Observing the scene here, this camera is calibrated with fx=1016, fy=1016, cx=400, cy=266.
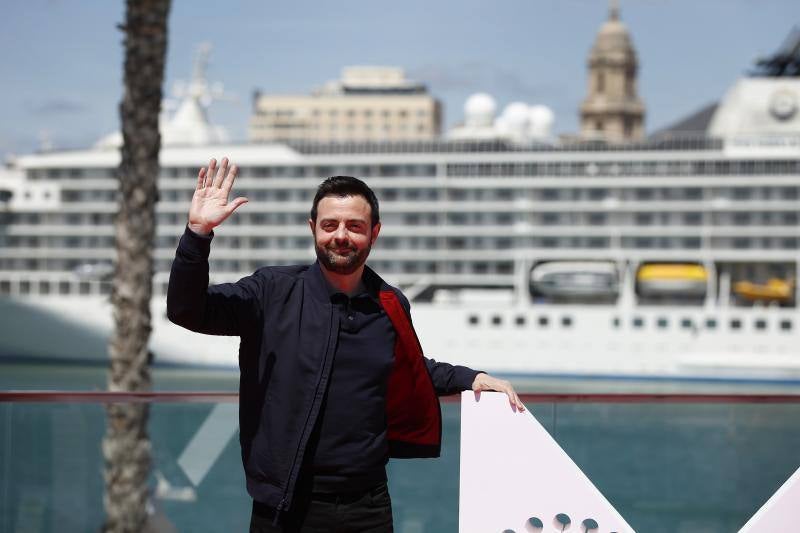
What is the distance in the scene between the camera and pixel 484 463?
3326 mm

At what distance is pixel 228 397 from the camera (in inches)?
168

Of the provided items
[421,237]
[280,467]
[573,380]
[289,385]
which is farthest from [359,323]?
[421,237]

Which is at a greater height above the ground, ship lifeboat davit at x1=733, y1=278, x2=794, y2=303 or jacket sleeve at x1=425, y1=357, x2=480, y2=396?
jacket sleeve at x1=425, y1=357, x2=480, y2=396

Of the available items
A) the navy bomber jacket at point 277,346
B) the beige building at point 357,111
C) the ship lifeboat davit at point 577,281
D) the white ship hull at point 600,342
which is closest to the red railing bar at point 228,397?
the navy bomber jacket at point 277,346

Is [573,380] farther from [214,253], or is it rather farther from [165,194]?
[165,194]

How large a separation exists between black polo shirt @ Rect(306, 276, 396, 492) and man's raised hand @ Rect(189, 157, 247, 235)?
0.40 metres

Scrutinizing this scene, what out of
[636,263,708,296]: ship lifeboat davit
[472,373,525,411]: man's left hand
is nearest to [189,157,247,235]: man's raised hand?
[472,373,525,411]: man's left hand

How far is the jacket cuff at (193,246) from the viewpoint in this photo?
266cm

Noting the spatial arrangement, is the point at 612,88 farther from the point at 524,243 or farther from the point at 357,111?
the point at 524,243

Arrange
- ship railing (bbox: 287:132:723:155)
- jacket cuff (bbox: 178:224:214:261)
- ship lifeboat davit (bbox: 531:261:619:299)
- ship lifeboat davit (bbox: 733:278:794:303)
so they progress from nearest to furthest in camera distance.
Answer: jacket cuff (bbox: 178:224:214:261) → ship lifeboat davit (bbox: 733:278:794:303) → ship lifeboat davit (bbox: 531:261:619:299) → ship railing (bbox: 287:132:723:155)

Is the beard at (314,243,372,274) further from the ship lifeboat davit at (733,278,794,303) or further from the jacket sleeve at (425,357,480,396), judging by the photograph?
the ship lifeboat davit at (733,278,794,303)

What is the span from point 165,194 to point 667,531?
3243 centimetres

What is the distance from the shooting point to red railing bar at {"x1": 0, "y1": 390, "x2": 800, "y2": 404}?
412cm

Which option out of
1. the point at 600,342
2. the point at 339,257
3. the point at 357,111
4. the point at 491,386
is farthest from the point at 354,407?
the point at 357,111
